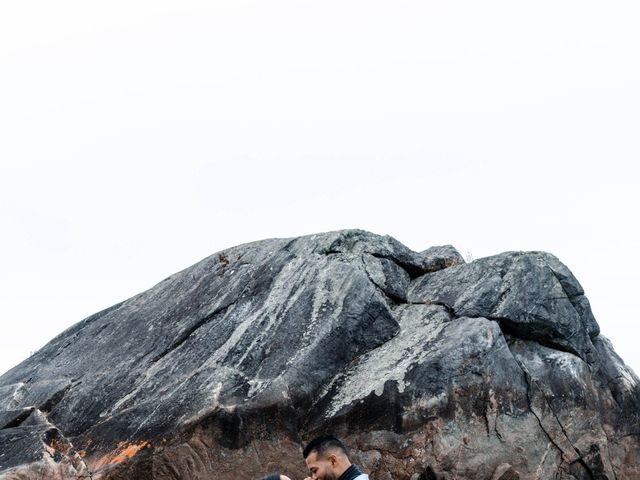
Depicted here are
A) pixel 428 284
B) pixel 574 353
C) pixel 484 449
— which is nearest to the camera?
pixel 484 449

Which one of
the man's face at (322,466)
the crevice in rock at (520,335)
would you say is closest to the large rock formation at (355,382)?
the crevice in rock at (520,335)

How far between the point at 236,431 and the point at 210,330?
2.16 m

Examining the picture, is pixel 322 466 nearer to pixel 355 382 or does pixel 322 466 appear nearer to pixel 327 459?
pixel 327 459

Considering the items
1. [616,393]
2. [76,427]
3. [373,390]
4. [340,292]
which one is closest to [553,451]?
[616,393]

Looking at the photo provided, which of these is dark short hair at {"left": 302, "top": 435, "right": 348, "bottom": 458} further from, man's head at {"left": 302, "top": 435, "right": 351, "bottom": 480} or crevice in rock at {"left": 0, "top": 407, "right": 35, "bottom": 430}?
crevice in rock at {"left": 0, "top": 407, "right": 35, "bottom": 430}

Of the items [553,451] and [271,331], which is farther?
[271,331]

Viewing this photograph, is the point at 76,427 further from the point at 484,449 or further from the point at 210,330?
the point at 484,449

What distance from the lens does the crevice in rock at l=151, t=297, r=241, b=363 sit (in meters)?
15.0

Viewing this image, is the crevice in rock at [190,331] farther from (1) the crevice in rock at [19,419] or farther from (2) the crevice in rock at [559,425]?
(2) the crevice in rock at [559,425]

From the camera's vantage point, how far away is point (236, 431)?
42.8 feet

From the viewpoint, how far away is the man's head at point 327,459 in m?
8.84

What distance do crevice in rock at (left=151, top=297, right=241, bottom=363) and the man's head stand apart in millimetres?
6246

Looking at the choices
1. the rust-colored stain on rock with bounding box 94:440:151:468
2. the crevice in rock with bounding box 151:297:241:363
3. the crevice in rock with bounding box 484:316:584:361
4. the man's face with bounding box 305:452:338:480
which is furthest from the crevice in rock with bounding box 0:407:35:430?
the man's face with bounding box 305:452:338:480

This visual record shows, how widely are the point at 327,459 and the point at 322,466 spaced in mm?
80
